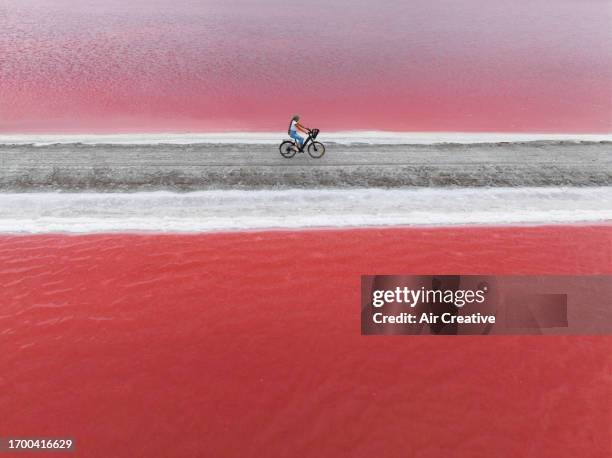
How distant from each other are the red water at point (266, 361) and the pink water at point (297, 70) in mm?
10208

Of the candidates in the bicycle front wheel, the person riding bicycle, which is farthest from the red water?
the bicycle front wheel

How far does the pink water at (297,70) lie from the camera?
76.8 ft

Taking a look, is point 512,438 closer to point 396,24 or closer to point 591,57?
point 591,57

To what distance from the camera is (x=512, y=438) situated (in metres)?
9.21

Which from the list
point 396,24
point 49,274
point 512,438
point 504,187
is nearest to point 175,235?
point 49,274

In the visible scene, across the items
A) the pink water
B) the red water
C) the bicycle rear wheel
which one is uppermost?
the pink water

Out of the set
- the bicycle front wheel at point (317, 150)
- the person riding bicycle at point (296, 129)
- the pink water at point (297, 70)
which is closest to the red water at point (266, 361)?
the person riding bicycle at point (296, 129)

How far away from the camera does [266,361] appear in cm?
1062

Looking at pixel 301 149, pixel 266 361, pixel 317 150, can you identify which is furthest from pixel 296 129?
pixel 266 361

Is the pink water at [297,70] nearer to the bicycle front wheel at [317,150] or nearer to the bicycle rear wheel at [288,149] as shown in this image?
the bicycle front wheel at [317,150]

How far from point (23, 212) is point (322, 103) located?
15.4 m

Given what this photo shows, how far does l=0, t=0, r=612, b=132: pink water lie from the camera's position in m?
23.4

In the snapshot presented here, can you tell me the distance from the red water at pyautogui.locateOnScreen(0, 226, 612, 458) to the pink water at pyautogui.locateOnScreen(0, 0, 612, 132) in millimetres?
10208

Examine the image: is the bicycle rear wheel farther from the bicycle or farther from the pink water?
the pink water
